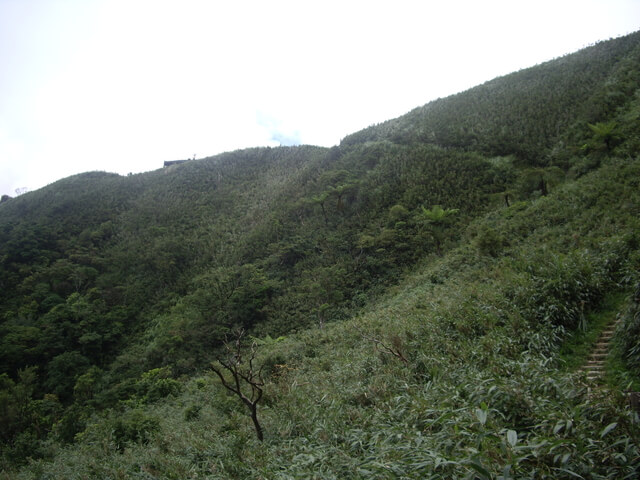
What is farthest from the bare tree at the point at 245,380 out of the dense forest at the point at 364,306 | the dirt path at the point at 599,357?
the dirt path at the point at 599,357

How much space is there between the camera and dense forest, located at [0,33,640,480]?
3.18 m

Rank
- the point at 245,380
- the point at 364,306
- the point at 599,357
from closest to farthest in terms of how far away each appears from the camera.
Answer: the point at 599,357
the point at 245,380
the point at 364,306

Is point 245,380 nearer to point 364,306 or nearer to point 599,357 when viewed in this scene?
point 599,357

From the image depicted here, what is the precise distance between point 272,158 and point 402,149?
86.8ft

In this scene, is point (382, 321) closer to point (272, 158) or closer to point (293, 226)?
point (293, 226)

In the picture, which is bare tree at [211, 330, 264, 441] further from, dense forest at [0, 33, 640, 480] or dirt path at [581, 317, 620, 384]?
dirt path at [581, 317, 620, 384]

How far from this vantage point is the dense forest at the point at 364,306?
10.4 feet

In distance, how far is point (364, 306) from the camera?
48.8 feet

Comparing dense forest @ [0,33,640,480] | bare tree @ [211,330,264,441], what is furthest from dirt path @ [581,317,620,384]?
bare tree @ [211,330,264,441]

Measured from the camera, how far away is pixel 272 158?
160 ft

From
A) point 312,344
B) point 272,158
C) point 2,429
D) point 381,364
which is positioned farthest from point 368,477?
point 272,158

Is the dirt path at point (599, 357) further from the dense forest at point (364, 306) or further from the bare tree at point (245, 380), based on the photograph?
the bare tree at point (245, 380)

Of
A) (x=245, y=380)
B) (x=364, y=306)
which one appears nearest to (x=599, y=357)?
(x=245, y=380)

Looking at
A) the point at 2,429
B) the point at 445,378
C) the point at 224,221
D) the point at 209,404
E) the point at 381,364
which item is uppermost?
the point at 224,221
